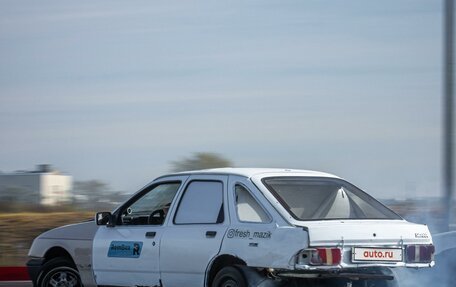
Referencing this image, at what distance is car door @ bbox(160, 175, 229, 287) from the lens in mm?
9781

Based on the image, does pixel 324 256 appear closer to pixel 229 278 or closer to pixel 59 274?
pixel 229 278

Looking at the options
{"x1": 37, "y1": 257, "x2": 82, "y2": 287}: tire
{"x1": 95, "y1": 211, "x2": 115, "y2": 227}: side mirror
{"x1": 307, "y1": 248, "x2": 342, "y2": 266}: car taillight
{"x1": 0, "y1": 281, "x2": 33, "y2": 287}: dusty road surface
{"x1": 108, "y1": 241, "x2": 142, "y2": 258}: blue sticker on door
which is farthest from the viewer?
{"x1": 0, "y1": 281, "x2": 33, "y2": 287}: dusty road surface

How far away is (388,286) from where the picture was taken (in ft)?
31.1

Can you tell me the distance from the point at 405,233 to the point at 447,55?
5140mm

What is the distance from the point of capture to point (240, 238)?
30.8 ft

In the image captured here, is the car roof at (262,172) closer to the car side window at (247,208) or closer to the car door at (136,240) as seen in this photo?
the car side window at (247,208)

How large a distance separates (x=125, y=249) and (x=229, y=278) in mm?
1760

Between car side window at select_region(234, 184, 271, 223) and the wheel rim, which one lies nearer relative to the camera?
car side window at select_region(234, 184, 271, 223)

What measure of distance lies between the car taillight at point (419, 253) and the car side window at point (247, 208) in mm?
1399

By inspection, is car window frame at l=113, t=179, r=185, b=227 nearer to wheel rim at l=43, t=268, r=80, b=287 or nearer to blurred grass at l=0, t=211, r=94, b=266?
wheel rim at l=43, t=268, r=80, b=287

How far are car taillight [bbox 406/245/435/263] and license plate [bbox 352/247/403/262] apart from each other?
121 millimetres

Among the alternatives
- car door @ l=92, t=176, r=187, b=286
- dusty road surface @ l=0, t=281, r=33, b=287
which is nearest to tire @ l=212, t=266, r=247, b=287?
car door @ l=92, t=176, r=187, b=286

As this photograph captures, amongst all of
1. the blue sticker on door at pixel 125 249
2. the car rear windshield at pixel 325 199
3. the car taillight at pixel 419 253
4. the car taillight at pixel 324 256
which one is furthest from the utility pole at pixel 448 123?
the car taillight at pixel 324 256

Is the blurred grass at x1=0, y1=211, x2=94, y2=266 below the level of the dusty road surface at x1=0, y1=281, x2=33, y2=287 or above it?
below
